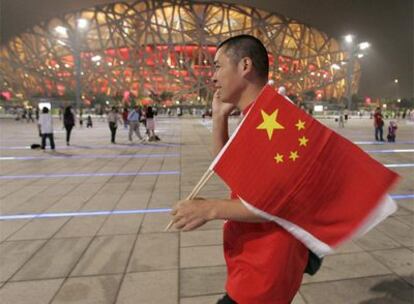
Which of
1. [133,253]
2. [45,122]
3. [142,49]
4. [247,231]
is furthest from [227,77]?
[142,49]

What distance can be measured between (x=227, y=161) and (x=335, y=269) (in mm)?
2674

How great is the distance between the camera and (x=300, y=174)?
3.81 ft

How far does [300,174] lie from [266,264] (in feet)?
1.15

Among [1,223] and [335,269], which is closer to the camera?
[335,269]

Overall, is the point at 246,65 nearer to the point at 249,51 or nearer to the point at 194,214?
the point at 249,51

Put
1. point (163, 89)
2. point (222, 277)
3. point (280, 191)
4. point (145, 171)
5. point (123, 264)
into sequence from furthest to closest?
point (163, 89) < point (145, 171) < point (123, 264) < point (222, 277) < point (280, 191)

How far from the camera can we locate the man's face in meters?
1.38

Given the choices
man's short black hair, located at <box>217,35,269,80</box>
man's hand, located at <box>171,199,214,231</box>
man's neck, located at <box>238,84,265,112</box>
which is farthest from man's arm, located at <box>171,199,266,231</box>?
man's short black hair, located at <box>217,35,269,80</box>

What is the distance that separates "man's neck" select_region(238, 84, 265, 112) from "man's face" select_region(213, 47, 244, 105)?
0.07 feet

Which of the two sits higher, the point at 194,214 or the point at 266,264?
the point at 194,214

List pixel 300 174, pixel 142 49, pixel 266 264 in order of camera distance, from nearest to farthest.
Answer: pixel 300 174 → pixel 266 264 → pixel 142 49

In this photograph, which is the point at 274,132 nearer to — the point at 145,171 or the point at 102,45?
the point at 145,171

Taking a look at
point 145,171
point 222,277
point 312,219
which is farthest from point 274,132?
point 145,171

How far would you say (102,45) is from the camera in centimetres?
7775
